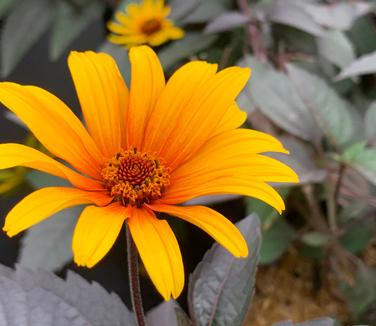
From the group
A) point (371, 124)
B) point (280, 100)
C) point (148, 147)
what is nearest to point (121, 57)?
point (280, 100)

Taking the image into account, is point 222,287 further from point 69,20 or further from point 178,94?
point 69,20

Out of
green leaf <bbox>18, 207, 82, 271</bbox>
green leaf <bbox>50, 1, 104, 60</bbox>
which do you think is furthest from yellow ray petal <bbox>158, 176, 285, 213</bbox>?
green leaf <bbox>50, 1, 104, 60</bbox>

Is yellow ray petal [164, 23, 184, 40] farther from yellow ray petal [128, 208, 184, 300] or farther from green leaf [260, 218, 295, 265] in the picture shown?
yellow ray petal [128, 208, 184, 300]

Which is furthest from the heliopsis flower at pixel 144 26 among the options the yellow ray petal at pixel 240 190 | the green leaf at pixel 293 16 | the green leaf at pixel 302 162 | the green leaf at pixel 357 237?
the yellow ray petal at pixel 240 190

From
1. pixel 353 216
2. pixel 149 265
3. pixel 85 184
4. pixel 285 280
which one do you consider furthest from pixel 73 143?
pixel 285 280

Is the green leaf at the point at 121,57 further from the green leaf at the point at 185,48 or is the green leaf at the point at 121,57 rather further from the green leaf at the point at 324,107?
the green leaf at the point at 324,107

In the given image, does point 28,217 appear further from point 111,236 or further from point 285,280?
point 285,280
